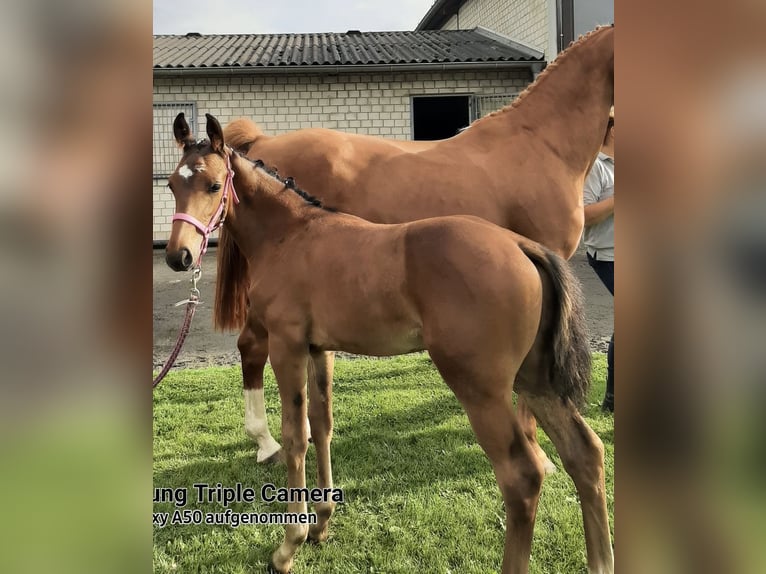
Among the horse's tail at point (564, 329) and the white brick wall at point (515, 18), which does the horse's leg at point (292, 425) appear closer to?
the horse's tail at point (564, 329)

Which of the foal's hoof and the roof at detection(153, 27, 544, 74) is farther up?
the roof at detection(153, 27, 544, 74)

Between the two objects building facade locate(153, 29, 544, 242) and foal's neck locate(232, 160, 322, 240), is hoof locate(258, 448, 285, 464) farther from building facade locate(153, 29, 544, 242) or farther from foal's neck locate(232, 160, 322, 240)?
building facade locate(153, 29, 544, 242)

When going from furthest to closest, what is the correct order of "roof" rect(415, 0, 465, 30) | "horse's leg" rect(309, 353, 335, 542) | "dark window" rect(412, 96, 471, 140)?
"roof" rect(415, 0, 465, 30)
"dark window" rect(412, 96, 471, 140)
"horse's leg" rect(309, 353, 335, 542)

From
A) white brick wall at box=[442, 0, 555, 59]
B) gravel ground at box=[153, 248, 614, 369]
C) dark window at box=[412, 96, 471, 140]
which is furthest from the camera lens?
dark window at box=[412, 96, 471, 140]

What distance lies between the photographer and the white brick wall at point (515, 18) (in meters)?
4.25

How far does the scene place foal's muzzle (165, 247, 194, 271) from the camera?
152 centimetres

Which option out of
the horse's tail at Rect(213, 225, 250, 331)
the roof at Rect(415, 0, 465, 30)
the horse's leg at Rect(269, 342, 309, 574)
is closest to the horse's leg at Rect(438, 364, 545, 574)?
the horse's leg at Rect(269, 342, 309, 574)

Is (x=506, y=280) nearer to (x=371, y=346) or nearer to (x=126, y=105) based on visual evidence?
(x=371, y=346)

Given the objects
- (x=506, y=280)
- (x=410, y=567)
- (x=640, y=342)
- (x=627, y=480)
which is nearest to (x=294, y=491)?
(x=410, y=567)

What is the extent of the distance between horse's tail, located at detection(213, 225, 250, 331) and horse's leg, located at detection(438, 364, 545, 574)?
1.30 metres

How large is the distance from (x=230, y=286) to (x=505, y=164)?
1428mm

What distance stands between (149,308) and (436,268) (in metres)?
0.85

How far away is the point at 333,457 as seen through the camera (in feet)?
8.98

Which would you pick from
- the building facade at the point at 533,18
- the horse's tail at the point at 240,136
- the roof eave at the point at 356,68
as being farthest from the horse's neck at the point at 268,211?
the roof eave at the point at 356,68
